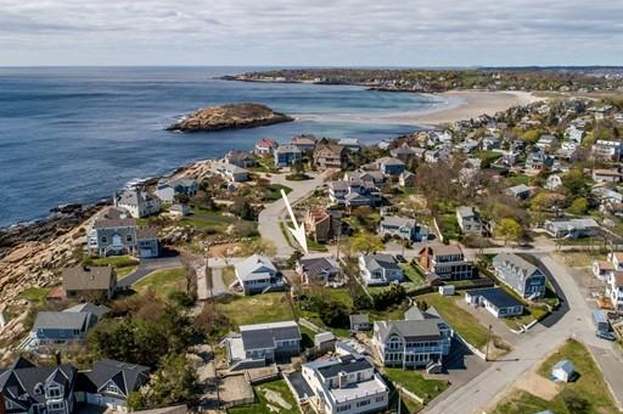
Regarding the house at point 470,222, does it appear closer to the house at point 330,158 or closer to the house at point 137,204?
the house at point 330,158

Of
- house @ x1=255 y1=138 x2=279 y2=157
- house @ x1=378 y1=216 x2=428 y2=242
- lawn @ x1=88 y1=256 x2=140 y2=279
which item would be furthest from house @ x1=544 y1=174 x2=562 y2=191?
lawn @ x1=88 y1=256 x2=140 y2=279

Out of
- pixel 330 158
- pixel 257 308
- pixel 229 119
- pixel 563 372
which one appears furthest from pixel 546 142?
pixel 229 119

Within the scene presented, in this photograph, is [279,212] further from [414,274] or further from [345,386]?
[345,386]

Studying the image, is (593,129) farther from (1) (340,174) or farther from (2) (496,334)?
(2) (496,334)

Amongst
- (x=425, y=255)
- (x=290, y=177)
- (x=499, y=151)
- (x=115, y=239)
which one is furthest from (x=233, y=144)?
(x=425, y=255)

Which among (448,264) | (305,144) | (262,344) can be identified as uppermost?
(305,144)

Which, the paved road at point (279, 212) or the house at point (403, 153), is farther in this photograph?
the house at point (403, 153)

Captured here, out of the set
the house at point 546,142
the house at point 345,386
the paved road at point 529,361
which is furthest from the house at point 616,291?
the house at point 546,142
